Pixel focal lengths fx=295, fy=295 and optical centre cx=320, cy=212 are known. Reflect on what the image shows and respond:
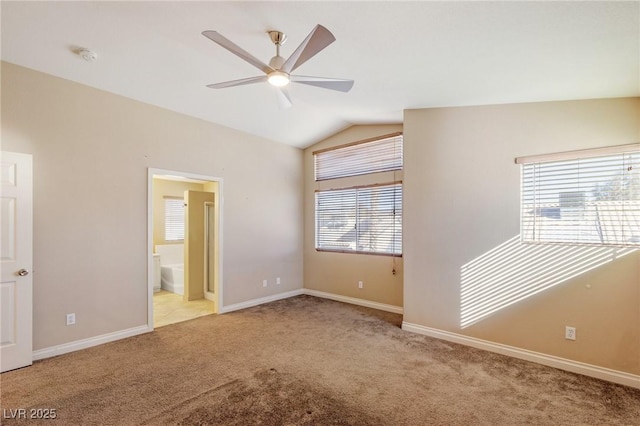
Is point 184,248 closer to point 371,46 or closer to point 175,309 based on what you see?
point 175,309

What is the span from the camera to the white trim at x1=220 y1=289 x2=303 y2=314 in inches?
191

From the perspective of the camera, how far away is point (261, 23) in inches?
92.8

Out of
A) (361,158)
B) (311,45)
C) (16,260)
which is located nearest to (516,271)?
(361,158)

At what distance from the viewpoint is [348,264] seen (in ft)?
18.1

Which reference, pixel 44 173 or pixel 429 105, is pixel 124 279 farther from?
pixel 429 105

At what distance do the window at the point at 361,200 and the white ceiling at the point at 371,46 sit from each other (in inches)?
55.5

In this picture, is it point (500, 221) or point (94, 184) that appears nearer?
point (500, 221)

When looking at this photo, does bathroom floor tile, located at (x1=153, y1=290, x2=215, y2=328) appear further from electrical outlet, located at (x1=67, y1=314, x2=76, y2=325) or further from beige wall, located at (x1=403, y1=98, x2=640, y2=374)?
beige wall, located at (x1=403, y1=98, x2=640, y2=374)

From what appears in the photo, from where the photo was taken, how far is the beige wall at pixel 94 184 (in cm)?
314

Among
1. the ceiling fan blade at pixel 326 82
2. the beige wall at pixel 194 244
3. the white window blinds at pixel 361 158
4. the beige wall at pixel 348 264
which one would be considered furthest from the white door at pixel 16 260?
the white window blinds at pixel 361 158

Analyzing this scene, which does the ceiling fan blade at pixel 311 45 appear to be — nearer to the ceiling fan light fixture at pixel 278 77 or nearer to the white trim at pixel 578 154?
the ceiling fan light fixture at pixel 278 77

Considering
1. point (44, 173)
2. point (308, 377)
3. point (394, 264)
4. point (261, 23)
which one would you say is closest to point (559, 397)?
point (308, 377)

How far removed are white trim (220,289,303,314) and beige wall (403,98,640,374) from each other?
8.31 feet

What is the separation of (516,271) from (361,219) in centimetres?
259
